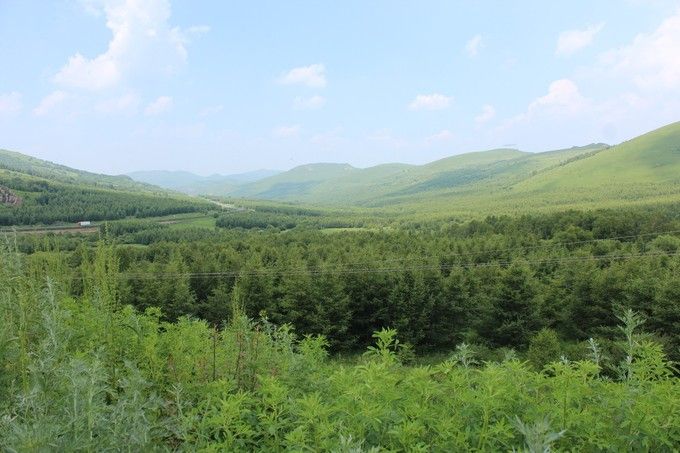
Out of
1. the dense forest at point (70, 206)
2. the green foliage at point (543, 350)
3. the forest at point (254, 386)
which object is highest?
the forest at point (254, 386)

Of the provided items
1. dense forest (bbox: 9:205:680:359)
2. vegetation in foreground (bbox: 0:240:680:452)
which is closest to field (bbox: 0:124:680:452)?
vegetation in foreground (bbox: 0:240:680:452)

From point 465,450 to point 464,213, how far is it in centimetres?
14401

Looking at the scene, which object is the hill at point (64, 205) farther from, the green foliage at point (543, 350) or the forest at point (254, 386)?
the green foliage at point (543, 350)

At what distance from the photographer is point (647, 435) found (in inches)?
137

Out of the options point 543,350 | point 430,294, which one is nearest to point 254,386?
point 543,350

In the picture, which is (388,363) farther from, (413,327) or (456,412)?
(413,327)

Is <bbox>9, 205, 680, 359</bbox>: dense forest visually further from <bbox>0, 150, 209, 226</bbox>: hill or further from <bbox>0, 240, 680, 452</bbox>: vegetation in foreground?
<bbox>0, 150, 209, 226</bbox>: hill

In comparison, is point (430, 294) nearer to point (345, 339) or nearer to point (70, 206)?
point (345, 339)

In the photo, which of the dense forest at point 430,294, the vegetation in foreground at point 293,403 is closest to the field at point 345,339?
the vegetation in foreground at point 293,403

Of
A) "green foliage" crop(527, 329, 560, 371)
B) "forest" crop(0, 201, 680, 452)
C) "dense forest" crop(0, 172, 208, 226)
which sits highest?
"forest" crop(0, 201, 680, 452)

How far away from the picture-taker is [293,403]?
3.66 m

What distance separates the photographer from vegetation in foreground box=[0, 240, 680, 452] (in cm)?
294

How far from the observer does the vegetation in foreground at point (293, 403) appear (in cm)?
294

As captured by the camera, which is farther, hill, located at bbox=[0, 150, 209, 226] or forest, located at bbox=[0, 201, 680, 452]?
hill, located at bbox=[0, 150, 209, 226]
